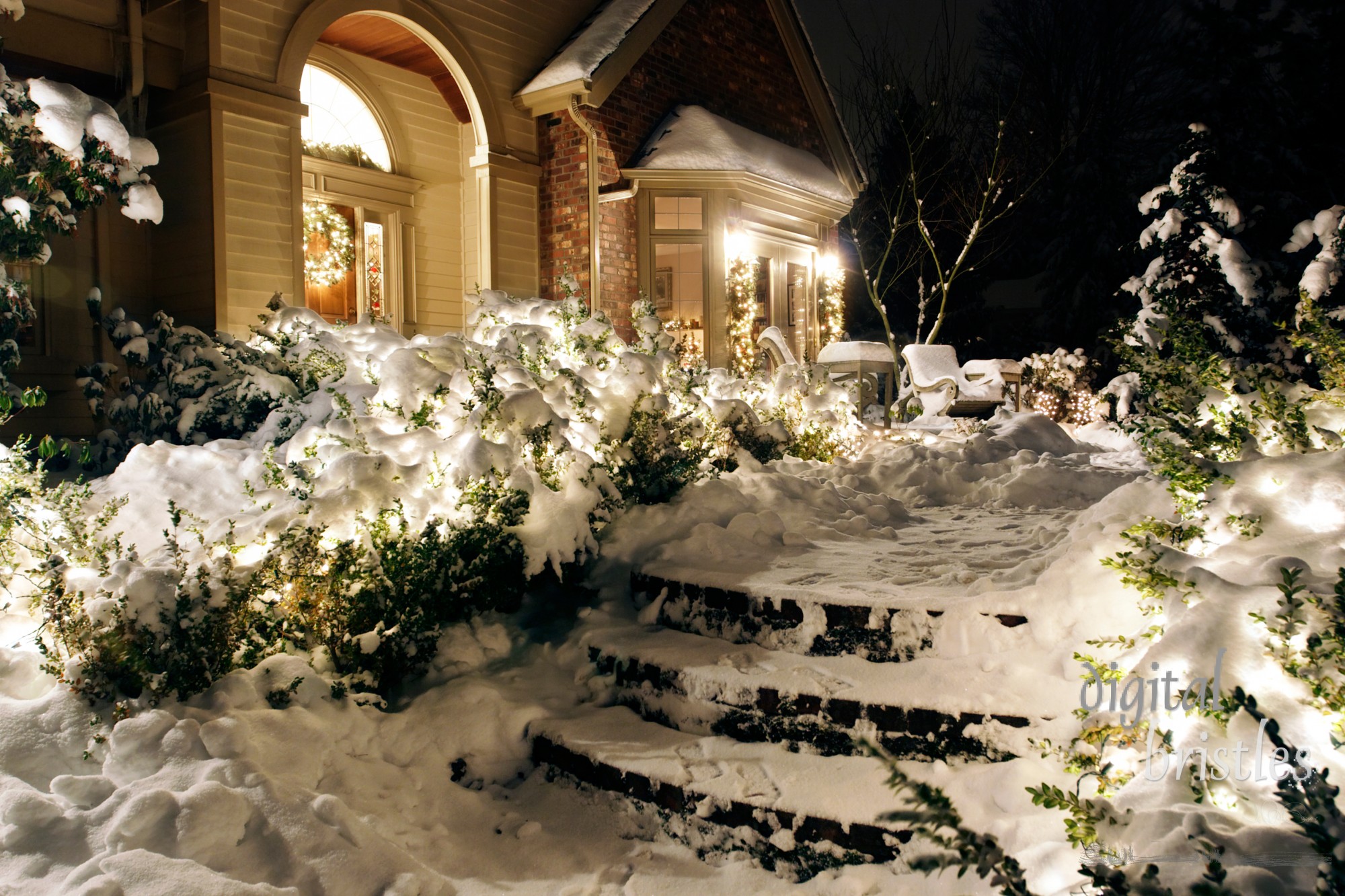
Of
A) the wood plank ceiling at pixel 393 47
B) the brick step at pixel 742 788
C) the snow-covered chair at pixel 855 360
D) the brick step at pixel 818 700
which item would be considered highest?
the wood plank ceiling at pixel 393 47

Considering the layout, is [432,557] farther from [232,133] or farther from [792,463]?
[232,133]

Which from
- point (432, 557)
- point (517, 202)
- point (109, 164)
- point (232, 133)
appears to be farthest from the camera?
point (517, 202)

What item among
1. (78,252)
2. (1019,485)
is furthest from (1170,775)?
(78,252)

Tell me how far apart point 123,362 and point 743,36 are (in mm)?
9349

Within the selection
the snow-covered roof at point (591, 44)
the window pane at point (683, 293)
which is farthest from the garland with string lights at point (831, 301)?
the snow-covered roof at point (591, 44)

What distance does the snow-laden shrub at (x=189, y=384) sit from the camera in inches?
219

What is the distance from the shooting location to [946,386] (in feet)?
36.6

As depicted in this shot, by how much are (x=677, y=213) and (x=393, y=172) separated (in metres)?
3.48

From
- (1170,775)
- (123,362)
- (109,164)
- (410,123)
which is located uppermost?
(410,123)

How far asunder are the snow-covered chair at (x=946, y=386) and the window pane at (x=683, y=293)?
2937 millimetres

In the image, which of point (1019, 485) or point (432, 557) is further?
point (1019, 485)

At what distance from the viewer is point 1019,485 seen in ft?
19.0

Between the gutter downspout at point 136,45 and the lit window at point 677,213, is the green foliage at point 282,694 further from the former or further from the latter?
the lit window at point 677,213

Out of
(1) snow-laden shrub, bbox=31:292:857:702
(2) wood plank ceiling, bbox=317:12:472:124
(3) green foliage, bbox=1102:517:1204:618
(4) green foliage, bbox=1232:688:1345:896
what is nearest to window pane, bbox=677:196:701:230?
(2) wood plank ceiling, bbox=317:12:472:124
